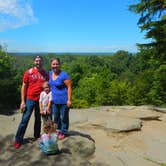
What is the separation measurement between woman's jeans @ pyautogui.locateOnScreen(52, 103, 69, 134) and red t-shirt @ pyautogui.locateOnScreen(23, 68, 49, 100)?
44 cm

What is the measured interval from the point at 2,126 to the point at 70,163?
11.1 feet

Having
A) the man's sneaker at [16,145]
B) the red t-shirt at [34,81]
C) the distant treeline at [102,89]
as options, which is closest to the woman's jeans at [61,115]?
the red t-shirt at [34,81]

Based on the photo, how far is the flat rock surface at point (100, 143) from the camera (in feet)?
19.1

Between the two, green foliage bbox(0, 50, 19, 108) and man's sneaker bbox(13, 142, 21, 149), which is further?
green foliage bbox(0, 50, 19, 108)

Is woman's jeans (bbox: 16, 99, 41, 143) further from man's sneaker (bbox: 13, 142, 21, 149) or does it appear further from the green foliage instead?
the green foliage

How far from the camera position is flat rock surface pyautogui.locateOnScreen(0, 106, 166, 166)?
5.84 meters

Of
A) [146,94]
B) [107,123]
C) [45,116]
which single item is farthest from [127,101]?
[45,116]

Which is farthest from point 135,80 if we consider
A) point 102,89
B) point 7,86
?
point 7,86

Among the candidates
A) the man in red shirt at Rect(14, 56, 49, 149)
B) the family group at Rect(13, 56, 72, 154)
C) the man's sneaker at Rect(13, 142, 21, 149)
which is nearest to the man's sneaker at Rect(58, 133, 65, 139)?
the family group at Rect(13, 56, 72, 154)

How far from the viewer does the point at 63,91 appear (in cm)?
622

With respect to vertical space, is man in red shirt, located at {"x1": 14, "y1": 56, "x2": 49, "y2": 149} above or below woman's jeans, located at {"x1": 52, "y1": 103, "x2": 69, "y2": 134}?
above

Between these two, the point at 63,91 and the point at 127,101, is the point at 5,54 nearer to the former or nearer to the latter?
the point at 127,101

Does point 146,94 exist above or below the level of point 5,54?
below

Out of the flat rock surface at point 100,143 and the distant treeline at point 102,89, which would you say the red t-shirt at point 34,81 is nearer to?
Answer: the flat rock surface at point 100,143
